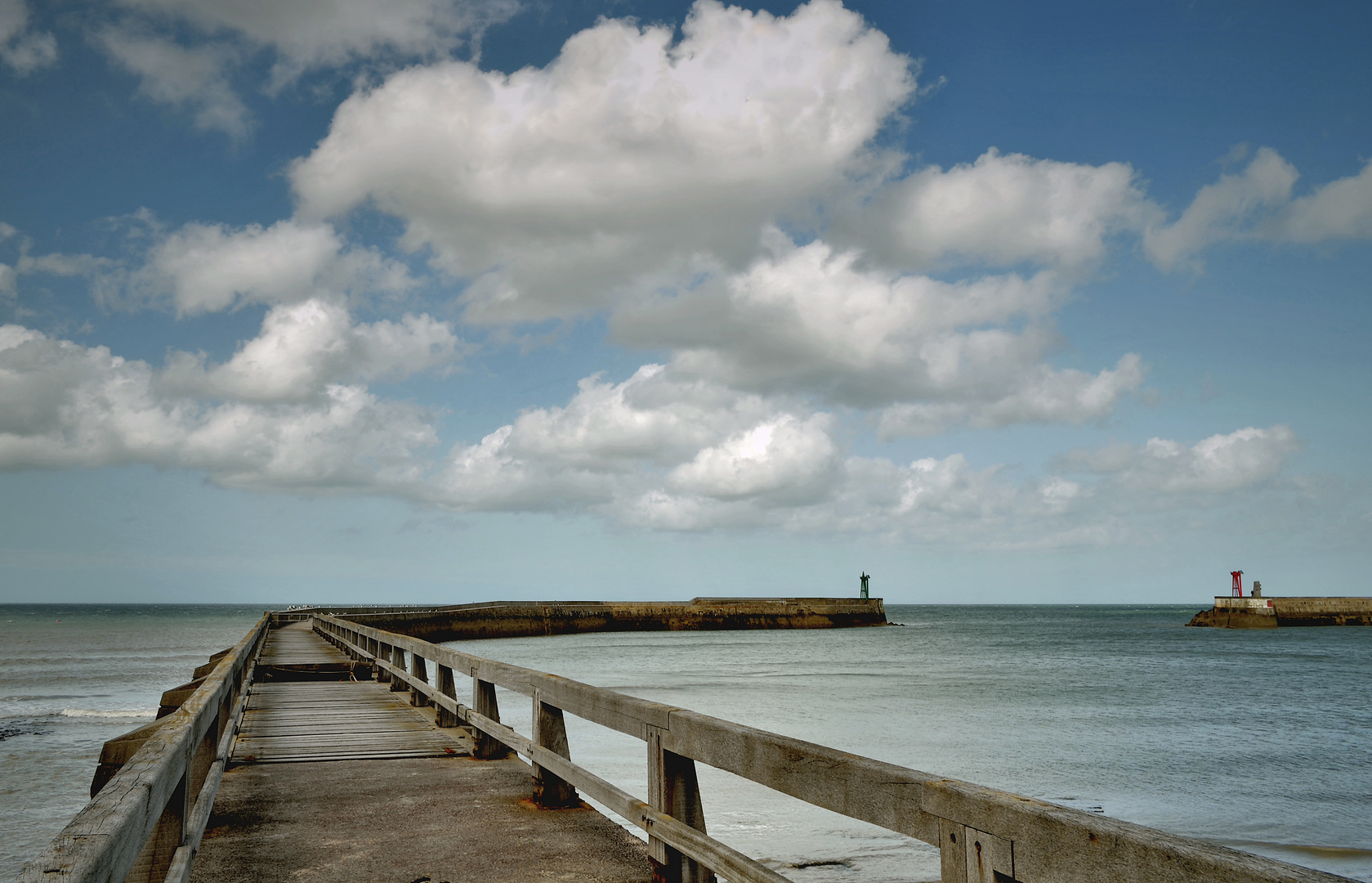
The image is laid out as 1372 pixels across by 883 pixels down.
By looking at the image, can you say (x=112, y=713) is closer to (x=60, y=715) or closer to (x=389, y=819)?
(x=60, y=715)

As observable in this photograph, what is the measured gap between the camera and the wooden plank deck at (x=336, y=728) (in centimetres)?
820

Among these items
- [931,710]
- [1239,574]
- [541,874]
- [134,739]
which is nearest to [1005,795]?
[541,874]

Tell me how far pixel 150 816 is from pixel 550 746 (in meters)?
3.61

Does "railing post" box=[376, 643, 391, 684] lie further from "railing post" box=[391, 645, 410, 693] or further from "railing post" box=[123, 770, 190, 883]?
"railing post" box=[123, 770, 190, 883]

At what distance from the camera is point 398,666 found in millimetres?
13305

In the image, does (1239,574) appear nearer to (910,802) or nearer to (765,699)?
(765,699)

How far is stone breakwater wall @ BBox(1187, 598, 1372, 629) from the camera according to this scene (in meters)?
81.4

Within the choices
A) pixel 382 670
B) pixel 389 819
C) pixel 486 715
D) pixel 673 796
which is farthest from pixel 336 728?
pixel 673 796

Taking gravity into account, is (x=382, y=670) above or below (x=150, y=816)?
below

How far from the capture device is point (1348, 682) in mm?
36219

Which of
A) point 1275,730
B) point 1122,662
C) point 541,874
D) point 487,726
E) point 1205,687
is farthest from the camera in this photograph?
point 1122,662

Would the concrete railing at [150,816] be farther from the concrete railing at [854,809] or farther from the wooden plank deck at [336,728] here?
the wooden plank deck at [336,728]

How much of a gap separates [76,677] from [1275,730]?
1580 inches

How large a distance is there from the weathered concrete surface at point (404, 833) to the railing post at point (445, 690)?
64.7 inches
